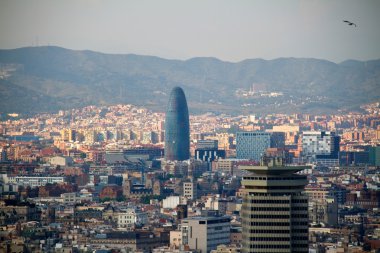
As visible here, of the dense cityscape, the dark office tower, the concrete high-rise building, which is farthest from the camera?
the dark office tower

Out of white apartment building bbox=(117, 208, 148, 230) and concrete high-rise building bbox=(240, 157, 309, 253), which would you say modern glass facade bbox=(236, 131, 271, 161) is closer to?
white apartment building bbox=(117, 208, 148, 230)

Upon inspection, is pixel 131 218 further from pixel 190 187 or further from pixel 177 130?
pixel 177 130

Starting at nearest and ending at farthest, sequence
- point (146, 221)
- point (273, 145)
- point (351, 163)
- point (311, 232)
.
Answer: point (311, 232), point (146, 221), point (351, 163), point (273, 145)

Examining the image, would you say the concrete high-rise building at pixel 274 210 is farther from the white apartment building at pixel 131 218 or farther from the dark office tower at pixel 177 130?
the dark office tower at pixel 177 130

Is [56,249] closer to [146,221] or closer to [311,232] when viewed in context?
[311,232]

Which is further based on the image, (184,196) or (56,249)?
(184,196)

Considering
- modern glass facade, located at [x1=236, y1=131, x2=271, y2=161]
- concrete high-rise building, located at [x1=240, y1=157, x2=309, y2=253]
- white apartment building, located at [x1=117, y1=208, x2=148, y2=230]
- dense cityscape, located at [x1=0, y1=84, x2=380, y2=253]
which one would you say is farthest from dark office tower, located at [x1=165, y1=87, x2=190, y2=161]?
concrete high-rise building, located at [x1=240, y1=157, x2=309, y2=253]

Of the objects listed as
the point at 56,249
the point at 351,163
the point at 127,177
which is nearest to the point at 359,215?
the point at 56,249
